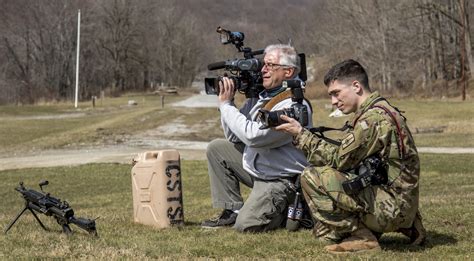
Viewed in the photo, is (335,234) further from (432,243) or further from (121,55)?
(121,55)

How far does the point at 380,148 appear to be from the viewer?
4.22 m

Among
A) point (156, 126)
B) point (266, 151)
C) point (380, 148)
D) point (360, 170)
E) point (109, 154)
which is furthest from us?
point (156, 126)

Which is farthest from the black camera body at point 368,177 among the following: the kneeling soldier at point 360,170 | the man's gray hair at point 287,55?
the man's gray hair at point 287,55

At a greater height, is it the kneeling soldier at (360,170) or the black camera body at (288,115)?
the black camera body at (288,115)

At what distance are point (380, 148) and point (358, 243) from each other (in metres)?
0.73

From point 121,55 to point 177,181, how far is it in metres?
91.6

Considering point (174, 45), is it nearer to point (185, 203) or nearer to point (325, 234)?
point (185, 203)

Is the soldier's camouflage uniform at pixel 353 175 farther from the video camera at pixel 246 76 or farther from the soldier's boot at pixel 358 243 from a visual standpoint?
the video camera at pixel 246 76

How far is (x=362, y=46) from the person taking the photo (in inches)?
2376

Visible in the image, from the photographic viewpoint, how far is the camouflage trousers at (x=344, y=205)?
14.2 feet

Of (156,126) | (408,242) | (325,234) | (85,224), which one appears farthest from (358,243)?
(156,126)

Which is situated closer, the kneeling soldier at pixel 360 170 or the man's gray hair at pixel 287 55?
the kneeling soldier at pixel 360 170

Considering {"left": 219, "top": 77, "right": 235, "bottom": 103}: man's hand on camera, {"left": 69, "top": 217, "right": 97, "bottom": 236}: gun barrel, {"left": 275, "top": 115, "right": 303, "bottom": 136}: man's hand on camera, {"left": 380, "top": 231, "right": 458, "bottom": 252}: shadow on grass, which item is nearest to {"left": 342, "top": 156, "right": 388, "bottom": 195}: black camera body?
{"left": 275, "top": 115, "right": 303, "bottom": 136}: man's hand on camera

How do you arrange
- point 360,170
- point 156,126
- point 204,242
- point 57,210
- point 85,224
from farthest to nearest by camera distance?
point 156,126 → point 57,210 → point 85,224 → point 204,242 → point 360,170
